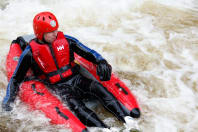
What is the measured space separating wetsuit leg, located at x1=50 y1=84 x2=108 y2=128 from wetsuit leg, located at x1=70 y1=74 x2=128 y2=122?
0.15 m

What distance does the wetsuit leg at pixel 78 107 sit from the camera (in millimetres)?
3025

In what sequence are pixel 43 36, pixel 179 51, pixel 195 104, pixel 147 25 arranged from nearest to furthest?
pixel 43 36
pixel 195 104
pixel 179 51
pixel 147 25

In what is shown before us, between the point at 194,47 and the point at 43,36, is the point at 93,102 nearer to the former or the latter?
the point at 43,36

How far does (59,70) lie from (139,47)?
90.8 inches

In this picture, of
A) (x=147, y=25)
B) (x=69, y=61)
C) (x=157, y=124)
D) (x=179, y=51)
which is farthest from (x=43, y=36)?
(x=147, y=25)

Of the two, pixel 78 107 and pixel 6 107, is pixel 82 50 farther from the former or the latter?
pixel 6 107

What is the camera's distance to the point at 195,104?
3754 mm

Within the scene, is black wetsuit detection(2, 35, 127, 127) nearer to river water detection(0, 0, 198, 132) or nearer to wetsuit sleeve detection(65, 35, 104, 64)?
wetsuit sleeve detection(65, 35, 104, 64)

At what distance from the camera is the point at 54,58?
3311mm

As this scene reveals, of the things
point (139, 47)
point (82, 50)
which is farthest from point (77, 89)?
point (139, 47)

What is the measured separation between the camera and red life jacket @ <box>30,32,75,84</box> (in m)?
3.26

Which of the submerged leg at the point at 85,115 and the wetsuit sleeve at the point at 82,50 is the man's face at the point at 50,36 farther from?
the submerged leg at the point at 85,115

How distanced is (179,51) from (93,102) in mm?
2383

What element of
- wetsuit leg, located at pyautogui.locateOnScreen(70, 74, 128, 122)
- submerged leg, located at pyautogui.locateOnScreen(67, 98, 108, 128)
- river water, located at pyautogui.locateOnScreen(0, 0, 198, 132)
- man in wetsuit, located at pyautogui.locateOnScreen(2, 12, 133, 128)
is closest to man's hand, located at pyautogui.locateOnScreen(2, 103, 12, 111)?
man in wetsuit, located at pyautogui.locateOnScreen(2, 12, 133, 128)
